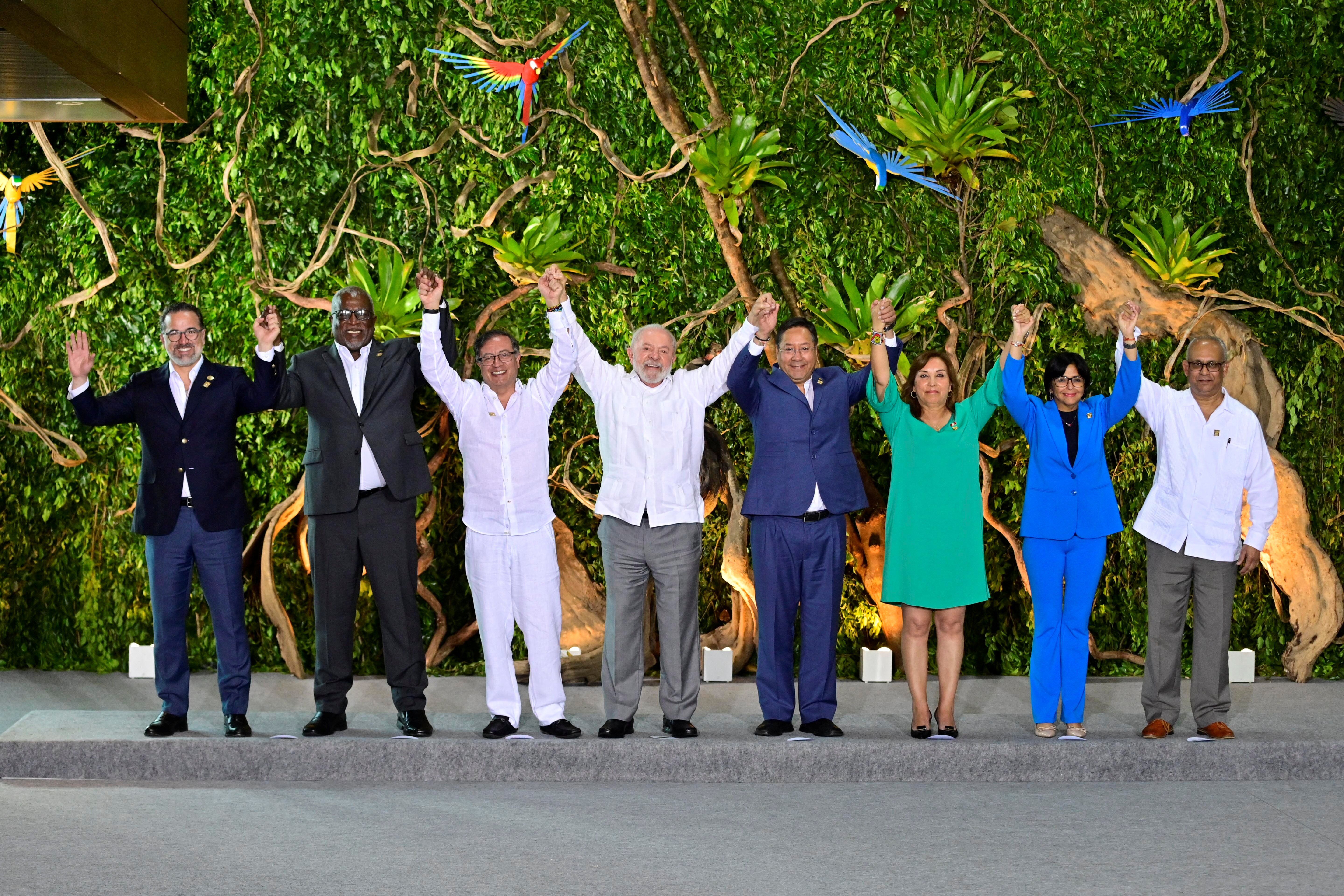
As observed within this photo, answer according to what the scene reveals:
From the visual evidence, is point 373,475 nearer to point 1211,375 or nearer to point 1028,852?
point 1028,852

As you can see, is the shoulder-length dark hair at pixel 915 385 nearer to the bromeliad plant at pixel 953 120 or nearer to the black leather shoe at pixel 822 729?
the black leather shoe at pixel 822 729

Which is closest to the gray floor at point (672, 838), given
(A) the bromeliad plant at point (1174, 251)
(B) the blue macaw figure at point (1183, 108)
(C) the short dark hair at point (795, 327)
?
(C) the short dark hair at point (795, 327)

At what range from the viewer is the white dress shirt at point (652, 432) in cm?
450

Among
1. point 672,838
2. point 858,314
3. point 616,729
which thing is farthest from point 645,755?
point 858,314

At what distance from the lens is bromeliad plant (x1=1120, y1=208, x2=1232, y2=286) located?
5.93 m

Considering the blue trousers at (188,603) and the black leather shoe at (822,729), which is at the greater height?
the blue trousers at (188,603)

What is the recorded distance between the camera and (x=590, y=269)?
6.03m

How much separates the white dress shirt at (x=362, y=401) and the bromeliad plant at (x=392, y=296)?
1149 millimetres

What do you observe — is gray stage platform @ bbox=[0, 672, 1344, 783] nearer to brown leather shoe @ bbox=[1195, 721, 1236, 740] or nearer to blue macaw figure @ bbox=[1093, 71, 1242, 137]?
brown leather shoe @ bbox=[1195, 721, 1236, 740]

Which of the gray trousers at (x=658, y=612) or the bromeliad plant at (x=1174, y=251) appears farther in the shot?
the bromeliad plant at (x=1174, y=251)

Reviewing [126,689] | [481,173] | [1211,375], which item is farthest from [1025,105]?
[126,689]

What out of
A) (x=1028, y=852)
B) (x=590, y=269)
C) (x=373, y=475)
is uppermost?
(x=590, y=269)

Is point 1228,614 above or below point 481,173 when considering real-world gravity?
below

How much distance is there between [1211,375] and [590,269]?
9.07ft
